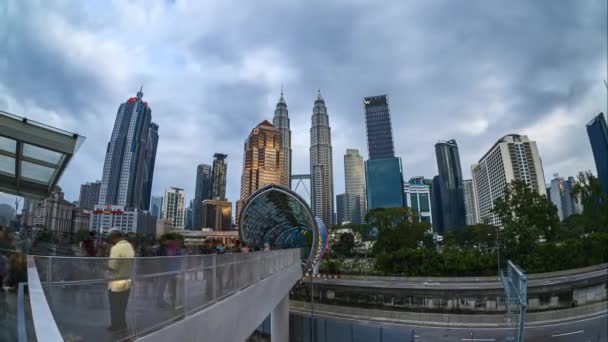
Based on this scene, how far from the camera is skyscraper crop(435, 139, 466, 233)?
580 feet

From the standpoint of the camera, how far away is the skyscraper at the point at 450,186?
176875 mm

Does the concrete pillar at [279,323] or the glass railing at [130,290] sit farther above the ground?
the glass railing at [130,290]

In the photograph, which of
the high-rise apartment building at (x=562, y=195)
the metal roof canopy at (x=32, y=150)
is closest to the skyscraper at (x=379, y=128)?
the high-rise apartment building at (x=562, y=195)

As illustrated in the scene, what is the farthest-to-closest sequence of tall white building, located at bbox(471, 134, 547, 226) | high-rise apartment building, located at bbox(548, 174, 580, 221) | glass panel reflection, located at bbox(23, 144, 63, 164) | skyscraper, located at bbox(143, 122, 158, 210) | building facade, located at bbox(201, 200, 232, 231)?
skyscraper, located at bbox(143, 122, 158, 210)
building facade, located at bbox(201, 200, 232, 231)
high-rise apartment building, located at bbox(548, 174, 580, 221)
tall white building, located at bbox(471, 134, 547, 226)
glass panel reflection, located at bbox(23, 144, 63, 164)

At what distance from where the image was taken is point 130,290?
305cm

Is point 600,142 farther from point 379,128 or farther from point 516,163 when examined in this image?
point 379,128

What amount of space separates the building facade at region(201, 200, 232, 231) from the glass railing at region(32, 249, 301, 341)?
17191cm

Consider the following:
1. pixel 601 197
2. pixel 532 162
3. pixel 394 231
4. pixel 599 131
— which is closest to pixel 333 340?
pixel 394 231

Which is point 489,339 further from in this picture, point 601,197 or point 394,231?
point 601,197

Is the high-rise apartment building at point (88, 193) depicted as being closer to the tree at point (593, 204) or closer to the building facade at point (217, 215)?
the building facade at point (217, 215)

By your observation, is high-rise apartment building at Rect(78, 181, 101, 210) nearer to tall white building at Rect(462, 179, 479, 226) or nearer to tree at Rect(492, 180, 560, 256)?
tree at Rect(492, 180, 560, 256)

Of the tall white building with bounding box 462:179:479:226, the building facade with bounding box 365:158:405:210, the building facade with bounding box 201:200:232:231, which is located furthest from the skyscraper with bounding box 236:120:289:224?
the tall white building with bounding box 462:179:479:226

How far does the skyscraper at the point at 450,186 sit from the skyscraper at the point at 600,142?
318ft

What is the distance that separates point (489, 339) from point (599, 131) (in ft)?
231
